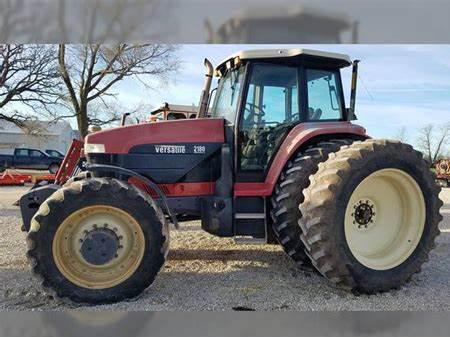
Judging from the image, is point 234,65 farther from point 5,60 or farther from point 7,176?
point 5,60

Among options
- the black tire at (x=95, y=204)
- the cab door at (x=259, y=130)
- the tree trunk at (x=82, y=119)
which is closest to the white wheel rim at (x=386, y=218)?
the cab door at (x=259, y=130)

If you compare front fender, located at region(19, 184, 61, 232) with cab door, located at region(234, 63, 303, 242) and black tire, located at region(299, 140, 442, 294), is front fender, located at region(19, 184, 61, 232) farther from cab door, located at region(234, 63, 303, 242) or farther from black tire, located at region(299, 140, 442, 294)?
black tire, located at region(299, 140, 442, 294)

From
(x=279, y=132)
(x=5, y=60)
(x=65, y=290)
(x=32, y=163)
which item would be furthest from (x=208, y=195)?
(x=32, y=163)

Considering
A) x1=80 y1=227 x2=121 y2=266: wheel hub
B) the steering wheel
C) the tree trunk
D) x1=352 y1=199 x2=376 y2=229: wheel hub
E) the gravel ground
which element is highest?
the tree trunk

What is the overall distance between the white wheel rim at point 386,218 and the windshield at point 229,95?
1.72 metres

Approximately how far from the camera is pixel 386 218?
16.5 ft

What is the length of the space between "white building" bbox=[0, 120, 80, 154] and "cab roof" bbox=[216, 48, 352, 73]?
2414cm

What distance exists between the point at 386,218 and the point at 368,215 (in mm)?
275

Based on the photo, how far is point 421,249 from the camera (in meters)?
4.89

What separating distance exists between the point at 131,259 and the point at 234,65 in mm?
2598

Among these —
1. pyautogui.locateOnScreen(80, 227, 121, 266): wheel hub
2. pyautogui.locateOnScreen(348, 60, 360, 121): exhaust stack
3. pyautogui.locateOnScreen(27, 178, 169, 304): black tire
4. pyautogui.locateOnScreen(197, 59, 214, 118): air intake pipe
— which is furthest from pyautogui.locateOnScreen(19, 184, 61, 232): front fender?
pyautogui.locateOnScreen(348, 60, 360, 121): exhaust stack

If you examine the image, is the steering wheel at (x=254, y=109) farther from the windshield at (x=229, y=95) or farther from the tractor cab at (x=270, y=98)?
the windshield at (x=229, y=95)

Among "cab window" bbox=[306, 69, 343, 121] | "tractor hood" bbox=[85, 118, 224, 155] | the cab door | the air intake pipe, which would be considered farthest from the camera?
the air intake pipe

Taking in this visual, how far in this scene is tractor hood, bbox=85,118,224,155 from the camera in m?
4.95
